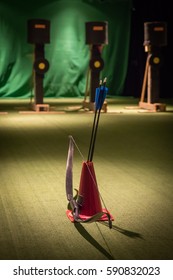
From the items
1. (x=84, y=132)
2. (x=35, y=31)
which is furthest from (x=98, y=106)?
(x=35, y=31)

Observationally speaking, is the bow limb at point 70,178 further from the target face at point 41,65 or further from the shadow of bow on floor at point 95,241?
the target face at point 41,65

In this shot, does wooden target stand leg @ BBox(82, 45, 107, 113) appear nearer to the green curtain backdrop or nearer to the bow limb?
the green curtain backdrop

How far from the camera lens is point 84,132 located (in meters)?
5.00

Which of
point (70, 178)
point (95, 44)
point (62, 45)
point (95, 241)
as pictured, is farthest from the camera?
point (62, 45)

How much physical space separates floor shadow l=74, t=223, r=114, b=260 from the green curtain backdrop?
7260mm

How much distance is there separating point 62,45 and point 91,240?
7.69 meters

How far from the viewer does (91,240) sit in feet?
6.72

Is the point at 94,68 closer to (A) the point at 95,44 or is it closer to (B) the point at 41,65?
(A) the point at 95,44

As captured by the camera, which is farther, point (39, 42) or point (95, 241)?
point (39, 42)

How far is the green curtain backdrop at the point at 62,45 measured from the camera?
914 cm

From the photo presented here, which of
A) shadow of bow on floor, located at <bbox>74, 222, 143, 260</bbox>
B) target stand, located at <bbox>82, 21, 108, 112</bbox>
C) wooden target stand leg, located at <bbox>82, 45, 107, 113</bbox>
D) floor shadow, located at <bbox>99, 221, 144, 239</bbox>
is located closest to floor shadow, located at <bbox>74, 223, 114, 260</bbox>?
shadow of bow on floor, located at <bbox>74, 222, 143, 260</bbox>

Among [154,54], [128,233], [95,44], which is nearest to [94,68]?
[95,44]

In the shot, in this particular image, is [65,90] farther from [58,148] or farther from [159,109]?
[58,148]
